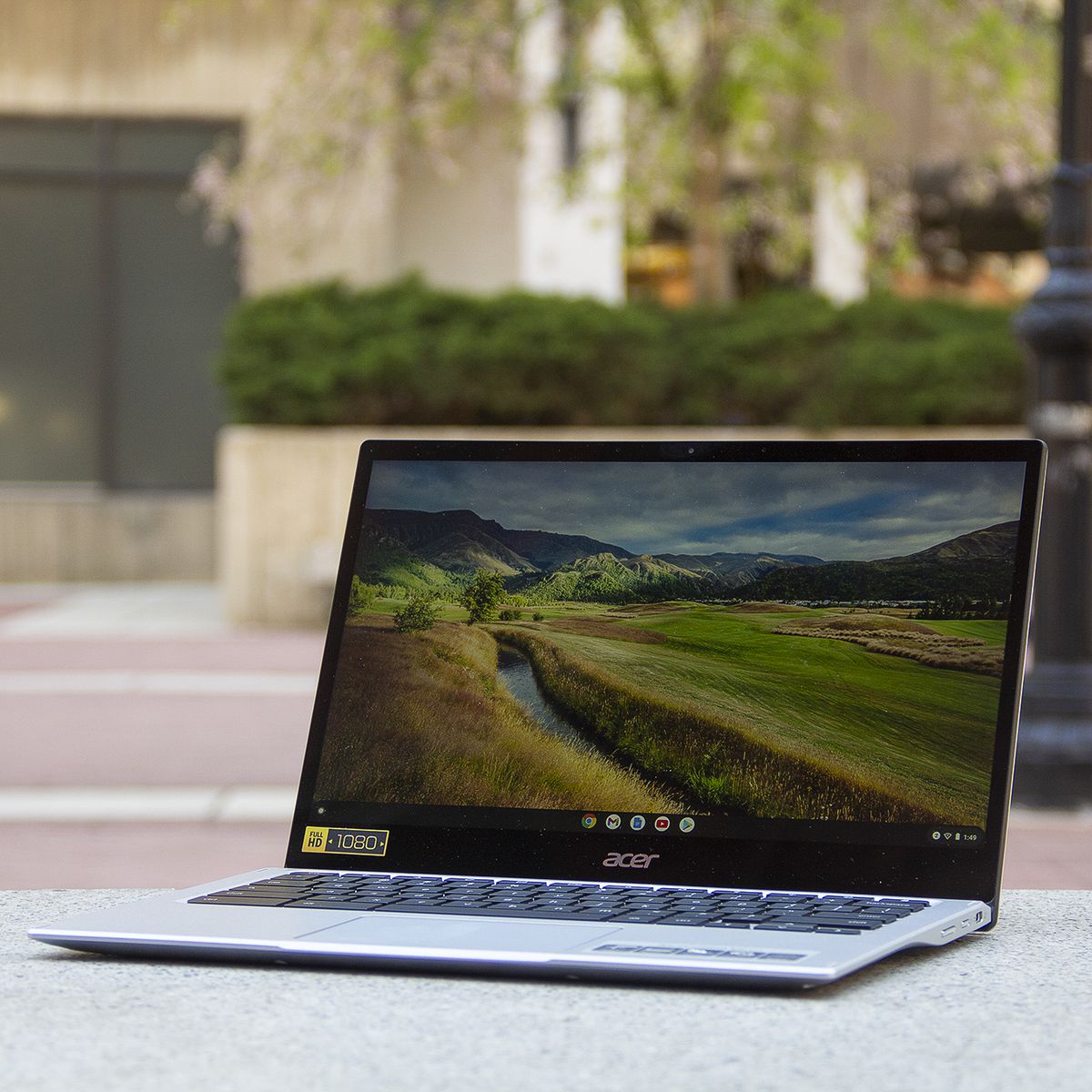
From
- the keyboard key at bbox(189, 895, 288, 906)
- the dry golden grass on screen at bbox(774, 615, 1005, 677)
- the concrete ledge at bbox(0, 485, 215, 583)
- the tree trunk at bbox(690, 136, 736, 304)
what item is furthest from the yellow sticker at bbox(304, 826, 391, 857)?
the concrete ledge at bbox(0, 485, 215, 583)

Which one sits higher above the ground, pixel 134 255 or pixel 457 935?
pixel 134 255

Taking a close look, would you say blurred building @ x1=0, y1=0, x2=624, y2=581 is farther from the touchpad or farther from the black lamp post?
the touchpad

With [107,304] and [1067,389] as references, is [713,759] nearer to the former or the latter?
[1067,389]

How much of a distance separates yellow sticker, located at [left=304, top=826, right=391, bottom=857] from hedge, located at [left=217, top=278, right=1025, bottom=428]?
37.5 ft

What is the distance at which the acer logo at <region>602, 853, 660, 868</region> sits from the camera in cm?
204

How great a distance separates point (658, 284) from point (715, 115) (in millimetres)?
8790

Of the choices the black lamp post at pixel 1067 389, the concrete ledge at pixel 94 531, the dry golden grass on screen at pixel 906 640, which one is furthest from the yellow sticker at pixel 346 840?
the concrete ledge at pixel 94 531

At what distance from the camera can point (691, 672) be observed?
6.75 ft

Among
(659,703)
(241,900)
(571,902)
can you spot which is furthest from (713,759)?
(241,900)

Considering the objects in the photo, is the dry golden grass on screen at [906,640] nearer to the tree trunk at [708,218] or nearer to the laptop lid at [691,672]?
the laptop lid at [691,672]

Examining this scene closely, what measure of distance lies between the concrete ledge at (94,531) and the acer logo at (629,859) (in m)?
15.3

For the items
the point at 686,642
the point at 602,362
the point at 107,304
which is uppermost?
the point at 107,304

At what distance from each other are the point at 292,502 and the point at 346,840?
11.7 meters

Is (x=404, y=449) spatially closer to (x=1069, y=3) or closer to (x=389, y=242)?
(x=1069, y=3)
